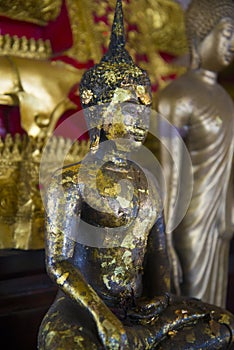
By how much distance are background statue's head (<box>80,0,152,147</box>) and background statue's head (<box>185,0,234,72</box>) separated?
0.69 meters

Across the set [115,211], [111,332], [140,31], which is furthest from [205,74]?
[111,332]

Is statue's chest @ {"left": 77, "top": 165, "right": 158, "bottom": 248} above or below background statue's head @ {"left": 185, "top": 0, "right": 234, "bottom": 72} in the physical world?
below

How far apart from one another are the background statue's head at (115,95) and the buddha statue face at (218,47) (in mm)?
690

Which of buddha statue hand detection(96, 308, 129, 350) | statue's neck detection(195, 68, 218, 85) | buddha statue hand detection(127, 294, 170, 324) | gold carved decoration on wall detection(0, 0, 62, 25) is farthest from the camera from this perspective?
statue's neck detection(195, 68, 218, 85)

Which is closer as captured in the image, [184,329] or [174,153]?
[184,329]

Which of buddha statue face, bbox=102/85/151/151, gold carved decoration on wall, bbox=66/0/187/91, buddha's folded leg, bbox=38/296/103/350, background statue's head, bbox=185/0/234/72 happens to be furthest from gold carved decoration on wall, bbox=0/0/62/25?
buddha's folded leg, bbox=38/296/103/350

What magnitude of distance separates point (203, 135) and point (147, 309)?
817 millimetres

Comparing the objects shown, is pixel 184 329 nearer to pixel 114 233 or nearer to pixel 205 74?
pixel 114 233

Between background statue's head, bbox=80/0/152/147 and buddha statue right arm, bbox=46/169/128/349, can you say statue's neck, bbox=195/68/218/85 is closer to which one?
background statue's head, bbox=80/0/152/147

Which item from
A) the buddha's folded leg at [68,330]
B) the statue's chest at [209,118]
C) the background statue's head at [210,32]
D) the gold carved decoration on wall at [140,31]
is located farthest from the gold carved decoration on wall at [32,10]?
the buddha's folded leg at [68,330]

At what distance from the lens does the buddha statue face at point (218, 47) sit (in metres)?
1.92

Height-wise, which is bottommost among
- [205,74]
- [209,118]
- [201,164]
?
[201,164]

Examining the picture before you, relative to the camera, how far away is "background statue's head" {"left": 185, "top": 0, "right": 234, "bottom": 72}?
6.29ft

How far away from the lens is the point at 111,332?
3.75 feet
